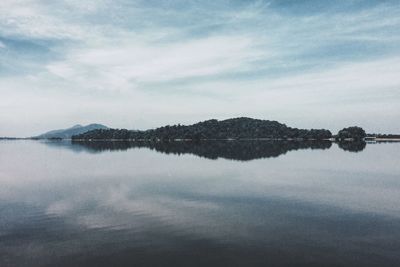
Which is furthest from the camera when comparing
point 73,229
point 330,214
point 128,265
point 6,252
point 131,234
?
point 330,214

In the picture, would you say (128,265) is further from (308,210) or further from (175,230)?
(308,210)

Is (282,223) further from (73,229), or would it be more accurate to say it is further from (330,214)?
(73,229)

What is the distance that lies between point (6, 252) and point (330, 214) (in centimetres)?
2615

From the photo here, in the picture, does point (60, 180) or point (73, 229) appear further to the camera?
point (60, 180)

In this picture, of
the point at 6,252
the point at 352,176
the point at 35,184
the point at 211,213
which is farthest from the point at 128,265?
the point at 352,176

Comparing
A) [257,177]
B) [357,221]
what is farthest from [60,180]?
[357,221]

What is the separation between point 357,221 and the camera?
3016 cm

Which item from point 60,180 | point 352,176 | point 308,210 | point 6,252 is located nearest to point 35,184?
point 60,180

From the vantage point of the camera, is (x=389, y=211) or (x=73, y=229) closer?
(x=73, y=229)

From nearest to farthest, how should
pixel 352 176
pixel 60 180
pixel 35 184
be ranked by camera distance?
pixel 35 184
pixel 60 180
pixel 352 176

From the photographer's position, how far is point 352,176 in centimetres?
6488

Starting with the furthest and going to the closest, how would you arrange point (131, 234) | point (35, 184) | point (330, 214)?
point (35, 184) → point (330, 214) → point (131, 234)

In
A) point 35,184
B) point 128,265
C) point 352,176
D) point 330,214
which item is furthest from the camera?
point 352,176

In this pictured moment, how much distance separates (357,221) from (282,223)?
6560 millimetres
